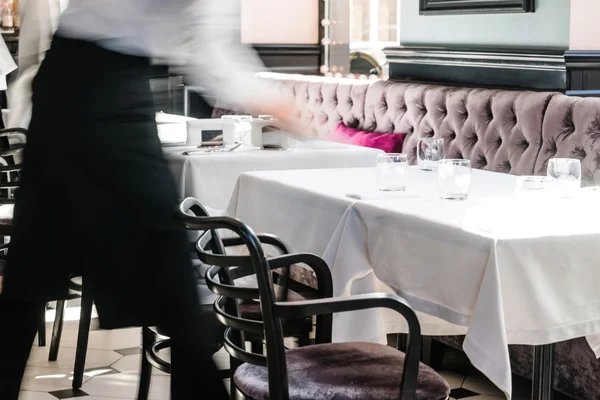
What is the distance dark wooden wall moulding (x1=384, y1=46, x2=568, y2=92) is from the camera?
160 inches

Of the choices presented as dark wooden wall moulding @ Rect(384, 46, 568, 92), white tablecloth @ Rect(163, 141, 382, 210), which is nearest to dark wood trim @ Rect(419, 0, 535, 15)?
dark wooden wall moulding @ Rect(384, 46, 568, 92)

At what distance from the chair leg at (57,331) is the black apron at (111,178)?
1.60 m

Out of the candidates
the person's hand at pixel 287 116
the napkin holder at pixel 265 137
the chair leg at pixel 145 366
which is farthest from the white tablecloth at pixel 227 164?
the person's hand at pixel 287 116

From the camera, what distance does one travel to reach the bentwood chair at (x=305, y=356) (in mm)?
1833

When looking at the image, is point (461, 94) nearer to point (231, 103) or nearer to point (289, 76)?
point (289, 76)

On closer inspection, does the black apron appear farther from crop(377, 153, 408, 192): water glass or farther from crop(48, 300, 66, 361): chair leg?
crop(48, 300, 66, 361): chair leg

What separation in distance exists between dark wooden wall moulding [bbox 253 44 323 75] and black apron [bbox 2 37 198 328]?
15.5 ft

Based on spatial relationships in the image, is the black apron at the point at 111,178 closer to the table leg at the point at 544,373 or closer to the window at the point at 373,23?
the table leg at the point at 544,373

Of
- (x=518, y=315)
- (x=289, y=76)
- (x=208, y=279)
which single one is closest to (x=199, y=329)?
(x=208, y=279)

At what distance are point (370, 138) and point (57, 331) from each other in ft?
6.76

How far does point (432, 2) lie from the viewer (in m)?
4.86

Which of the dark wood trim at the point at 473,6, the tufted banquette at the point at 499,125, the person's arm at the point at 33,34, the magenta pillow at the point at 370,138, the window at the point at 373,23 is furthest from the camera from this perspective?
the window at the point at 373,23

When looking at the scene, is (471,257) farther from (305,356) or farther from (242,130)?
(242,130)

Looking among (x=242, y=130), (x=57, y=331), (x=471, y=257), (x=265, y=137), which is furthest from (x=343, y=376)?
(x=242, y=130)
